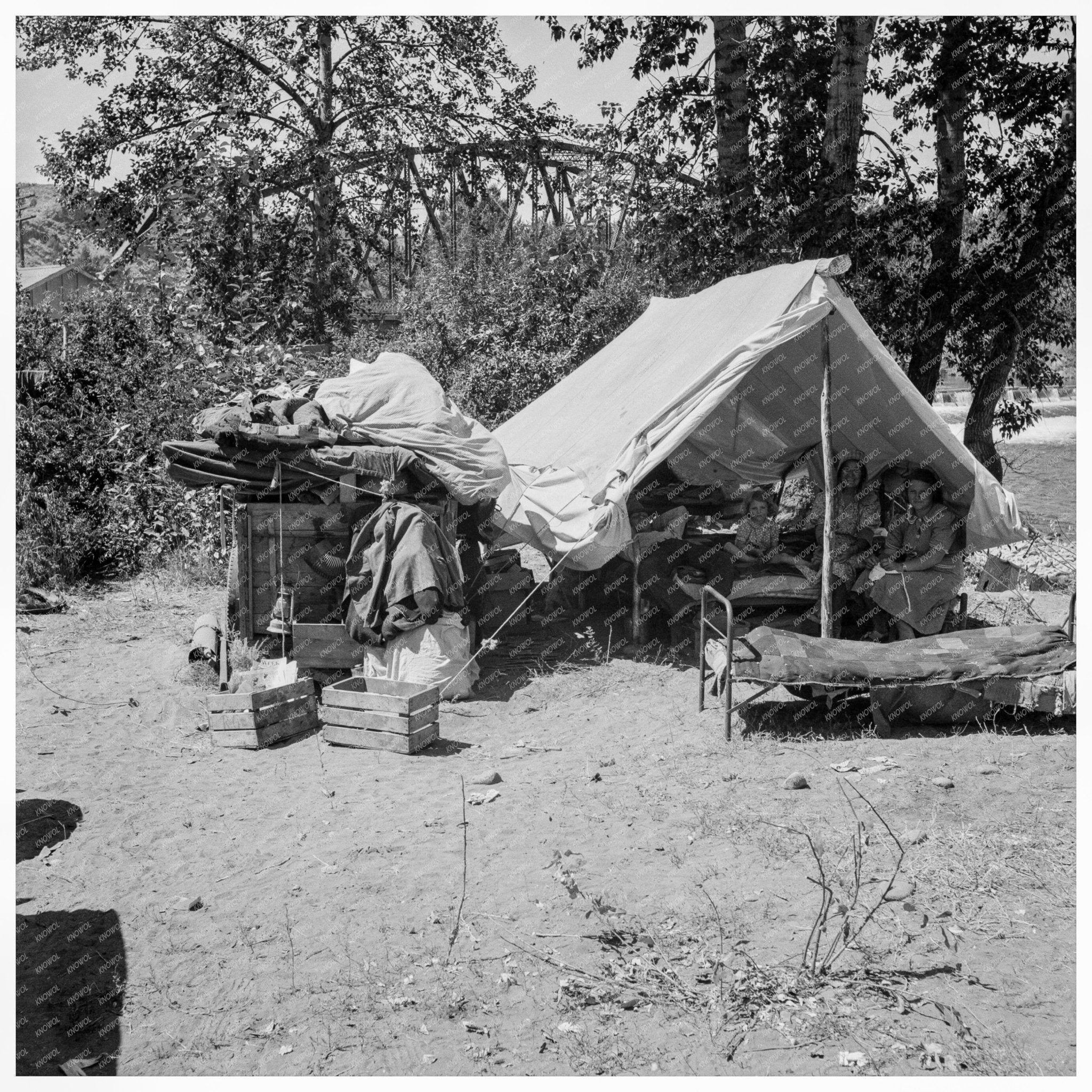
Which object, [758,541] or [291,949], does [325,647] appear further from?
[291,949]

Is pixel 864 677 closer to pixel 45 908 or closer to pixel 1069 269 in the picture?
pixel 45 908

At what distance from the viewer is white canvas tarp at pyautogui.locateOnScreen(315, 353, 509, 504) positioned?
7.51m

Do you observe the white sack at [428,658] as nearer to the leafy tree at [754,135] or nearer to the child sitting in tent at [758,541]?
the child sitting in tent at [758,541]

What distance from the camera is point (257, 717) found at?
20.5ft

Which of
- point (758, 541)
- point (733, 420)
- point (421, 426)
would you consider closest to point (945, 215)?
point (733, 420)

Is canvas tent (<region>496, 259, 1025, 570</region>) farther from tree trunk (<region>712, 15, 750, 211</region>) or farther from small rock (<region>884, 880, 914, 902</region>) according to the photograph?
tree trunk (<region>712, 15, 750, 211</region>)

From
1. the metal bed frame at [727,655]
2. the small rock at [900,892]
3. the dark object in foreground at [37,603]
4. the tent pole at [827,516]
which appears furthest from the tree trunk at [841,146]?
the small rock at [900,892]

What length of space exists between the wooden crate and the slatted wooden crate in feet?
1.94

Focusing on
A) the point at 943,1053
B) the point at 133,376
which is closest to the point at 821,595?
the point at 943,1053

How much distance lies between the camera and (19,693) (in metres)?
7.27

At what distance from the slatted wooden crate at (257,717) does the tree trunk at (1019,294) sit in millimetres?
8609

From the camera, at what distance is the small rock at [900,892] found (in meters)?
4.16

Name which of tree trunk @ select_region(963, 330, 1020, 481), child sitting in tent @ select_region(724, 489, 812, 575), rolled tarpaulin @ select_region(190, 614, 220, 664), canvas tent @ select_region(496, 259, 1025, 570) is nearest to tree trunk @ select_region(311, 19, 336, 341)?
canvas tent @ select_region(496, 259, 1025, 570)

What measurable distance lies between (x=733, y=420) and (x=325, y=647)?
443cm
